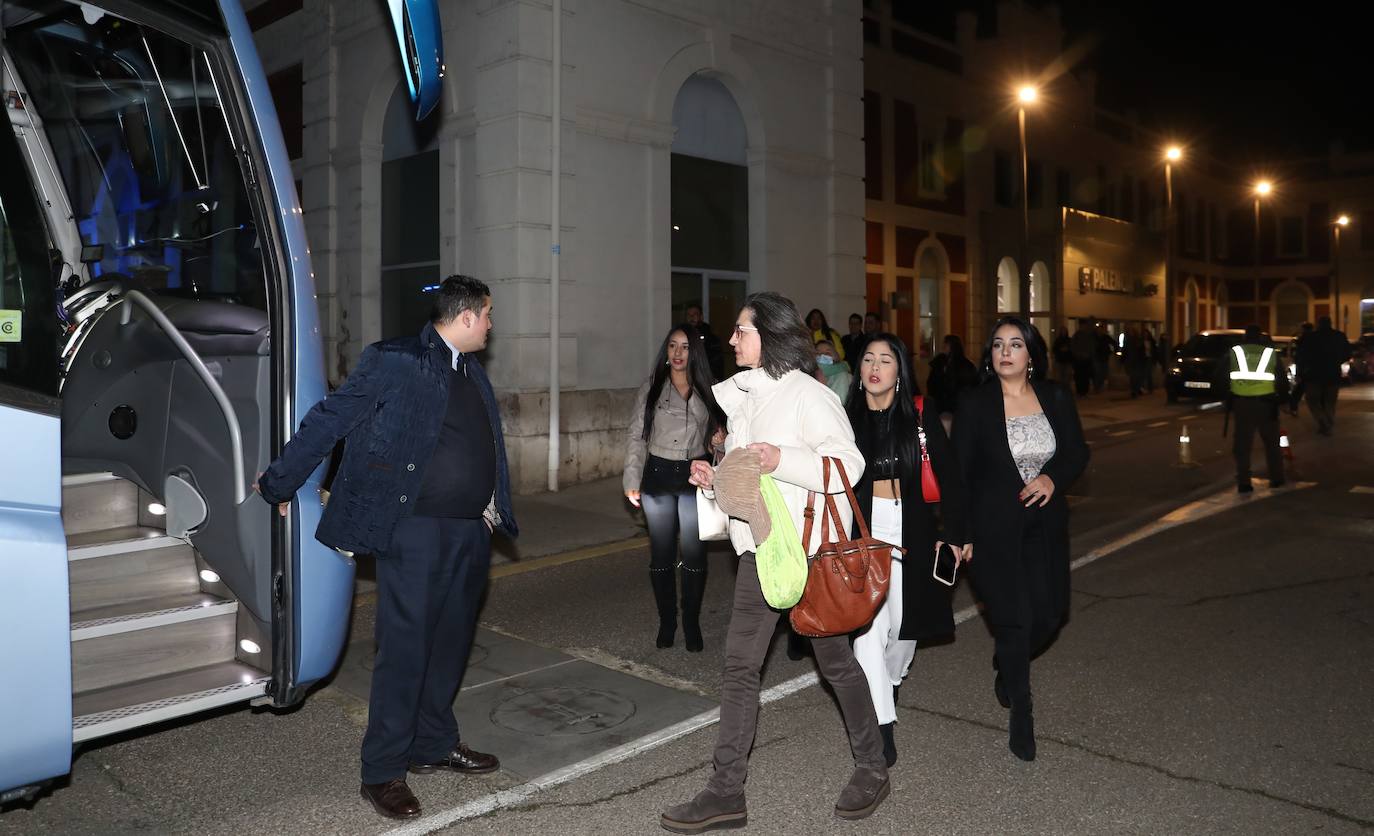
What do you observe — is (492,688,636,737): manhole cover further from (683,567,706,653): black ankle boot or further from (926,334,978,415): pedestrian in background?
(926,334,978,415): pedestrian in background

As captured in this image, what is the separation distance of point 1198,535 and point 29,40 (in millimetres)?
9389

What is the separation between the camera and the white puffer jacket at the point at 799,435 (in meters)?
3.79

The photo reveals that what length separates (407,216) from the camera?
48.1 feet

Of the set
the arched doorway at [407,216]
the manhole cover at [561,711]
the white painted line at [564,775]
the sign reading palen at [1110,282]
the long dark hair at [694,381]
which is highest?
the sign reading palen at [1110,282]

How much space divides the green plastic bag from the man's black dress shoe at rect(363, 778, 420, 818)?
1.52 m

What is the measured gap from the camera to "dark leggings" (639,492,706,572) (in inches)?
243

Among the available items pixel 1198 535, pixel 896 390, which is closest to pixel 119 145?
pixel 896 390

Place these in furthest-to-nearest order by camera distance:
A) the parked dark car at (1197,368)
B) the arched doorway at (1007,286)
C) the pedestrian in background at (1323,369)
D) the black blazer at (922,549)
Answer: the arched doorway at (1007,286), the parked dark car at (1197,368), the pedestrian in background at (1323,369), the black blazer at (922,549)

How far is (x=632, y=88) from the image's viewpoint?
13.7m

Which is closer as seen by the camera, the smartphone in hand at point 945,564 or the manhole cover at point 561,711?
the smartphone in hand at point 945,564

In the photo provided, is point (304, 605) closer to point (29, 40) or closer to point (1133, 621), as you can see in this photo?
point (29, 40)

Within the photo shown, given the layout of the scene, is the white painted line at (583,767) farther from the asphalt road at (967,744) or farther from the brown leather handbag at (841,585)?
the brown leather handbag at (841,585)

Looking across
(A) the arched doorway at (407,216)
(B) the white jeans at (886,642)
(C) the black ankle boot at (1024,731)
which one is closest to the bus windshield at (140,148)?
(B) the white jeans at (886,642)

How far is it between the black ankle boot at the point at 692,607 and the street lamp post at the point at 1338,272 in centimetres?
5069
